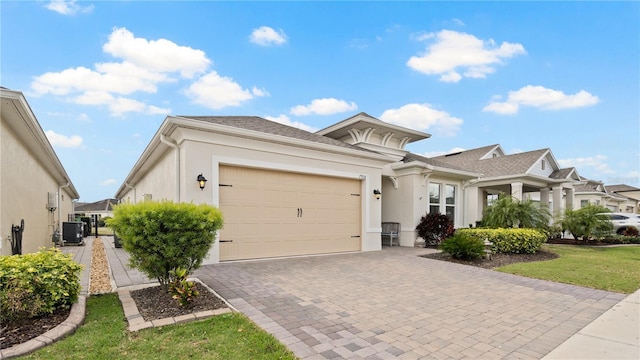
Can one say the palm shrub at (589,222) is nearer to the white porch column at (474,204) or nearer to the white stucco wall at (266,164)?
the white porch column at (474,204)

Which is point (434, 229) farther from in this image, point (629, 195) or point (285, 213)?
point (629, 195)

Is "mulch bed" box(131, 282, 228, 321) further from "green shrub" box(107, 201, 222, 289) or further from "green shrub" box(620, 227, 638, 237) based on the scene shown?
"green shrub" box(620, 227, 638, 237)

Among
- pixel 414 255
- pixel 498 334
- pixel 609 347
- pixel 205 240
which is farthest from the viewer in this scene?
pixel 414 255

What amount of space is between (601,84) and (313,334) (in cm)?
1315

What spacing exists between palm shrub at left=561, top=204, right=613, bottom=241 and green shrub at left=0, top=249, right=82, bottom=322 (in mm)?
17246

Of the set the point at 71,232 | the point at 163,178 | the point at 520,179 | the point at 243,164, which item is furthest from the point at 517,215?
the point at 71,232

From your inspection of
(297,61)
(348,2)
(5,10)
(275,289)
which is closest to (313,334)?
(275,289)

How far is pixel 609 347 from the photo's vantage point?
10.7ft

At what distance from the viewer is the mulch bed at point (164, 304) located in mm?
3969

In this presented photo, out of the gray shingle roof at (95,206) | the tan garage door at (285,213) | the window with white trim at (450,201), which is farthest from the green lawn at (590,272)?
the gray shingle roof at (95,206)

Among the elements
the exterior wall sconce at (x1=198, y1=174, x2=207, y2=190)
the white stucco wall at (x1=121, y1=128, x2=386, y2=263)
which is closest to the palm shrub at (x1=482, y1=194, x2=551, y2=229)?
the white stucco wall at (x1=121, y1=128, x2=386, y2=263)

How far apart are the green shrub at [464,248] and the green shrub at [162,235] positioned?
22.1ft

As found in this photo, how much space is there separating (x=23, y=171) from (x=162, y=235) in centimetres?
585

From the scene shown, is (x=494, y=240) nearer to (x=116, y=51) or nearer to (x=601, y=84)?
(x=601, y=84)
